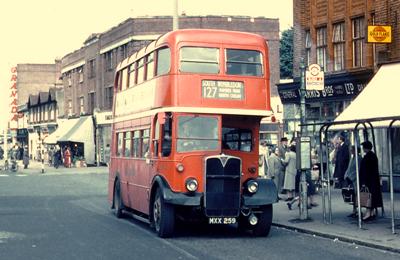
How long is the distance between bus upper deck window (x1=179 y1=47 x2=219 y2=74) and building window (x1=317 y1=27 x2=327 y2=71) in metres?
16.2

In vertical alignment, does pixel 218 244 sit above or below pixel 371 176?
below

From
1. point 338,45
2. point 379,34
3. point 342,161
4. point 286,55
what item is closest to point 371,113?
point 342,161

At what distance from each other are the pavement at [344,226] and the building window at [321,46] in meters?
10.4

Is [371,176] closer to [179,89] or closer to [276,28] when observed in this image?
[179,89]

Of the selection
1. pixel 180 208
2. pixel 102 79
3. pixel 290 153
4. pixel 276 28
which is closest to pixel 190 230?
pixel 180 208

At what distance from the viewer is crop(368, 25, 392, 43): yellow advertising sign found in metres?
25.0

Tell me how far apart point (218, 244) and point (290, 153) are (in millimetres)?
8093

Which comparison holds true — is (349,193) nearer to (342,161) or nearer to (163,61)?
(342,161)

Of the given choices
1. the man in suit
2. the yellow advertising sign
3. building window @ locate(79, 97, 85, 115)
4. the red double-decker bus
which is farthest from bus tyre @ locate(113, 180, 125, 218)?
building window @ locate(79, 97, 85, 115)

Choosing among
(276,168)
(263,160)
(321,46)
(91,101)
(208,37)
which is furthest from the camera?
(91,101)

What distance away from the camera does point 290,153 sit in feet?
70.9

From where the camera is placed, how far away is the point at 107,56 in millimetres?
62844

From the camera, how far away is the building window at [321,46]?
101 feet

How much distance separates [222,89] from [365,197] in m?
4.11
